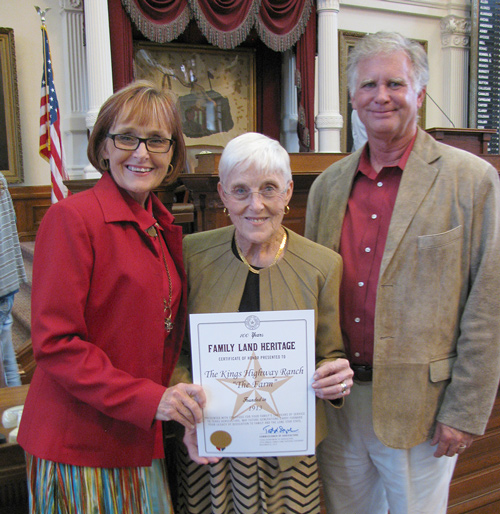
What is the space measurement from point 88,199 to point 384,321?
83cm

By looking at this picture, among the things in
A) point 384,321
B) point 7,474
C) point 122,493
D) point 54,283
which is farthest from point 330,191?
point 7,474

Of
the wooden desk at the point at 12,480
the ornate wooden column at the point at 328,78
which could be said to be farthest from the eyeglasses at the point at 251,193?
the ornate wooden column at the point at 328,78

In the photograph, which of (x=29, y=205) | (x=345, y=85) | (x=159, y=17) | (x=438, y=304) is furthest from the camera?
(x=345, y=85)

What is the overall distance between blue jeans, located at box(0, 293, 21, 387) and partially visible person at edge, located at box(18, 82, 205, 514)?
6.43 ft

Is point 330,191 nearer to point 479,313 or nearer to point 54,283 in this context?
point 479,313

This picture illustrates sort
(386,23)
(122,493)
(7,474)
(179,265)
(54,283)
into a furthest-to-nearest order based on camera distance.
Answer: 1. (386,23)
2. (7,474)
3. (179,265)
4. (122,493)
5. (54,283)

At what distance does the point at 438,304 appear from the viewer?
4.56ft

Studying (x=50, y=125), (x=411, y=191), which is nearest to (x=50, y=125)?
(x=50, y=125)

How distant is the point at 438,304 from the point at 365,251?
249 millimetres

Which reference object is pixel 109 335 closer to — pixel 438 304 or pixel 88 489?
pixel 88 489

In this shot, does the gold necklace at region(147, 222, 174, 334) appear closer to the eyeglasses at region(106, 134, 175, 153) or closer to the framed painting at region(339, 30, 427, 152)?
the eyeglasses at region(106, 134, 175, 153)

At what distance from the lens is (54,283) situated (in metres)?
1.10

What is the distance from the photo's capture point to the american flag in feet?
16.5

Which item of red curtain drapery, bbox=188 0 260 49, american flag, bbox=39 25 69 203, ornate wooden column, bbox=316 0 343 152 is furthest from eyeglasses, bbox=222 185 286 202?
ornate wooden column, bbox=316 0 343 152
